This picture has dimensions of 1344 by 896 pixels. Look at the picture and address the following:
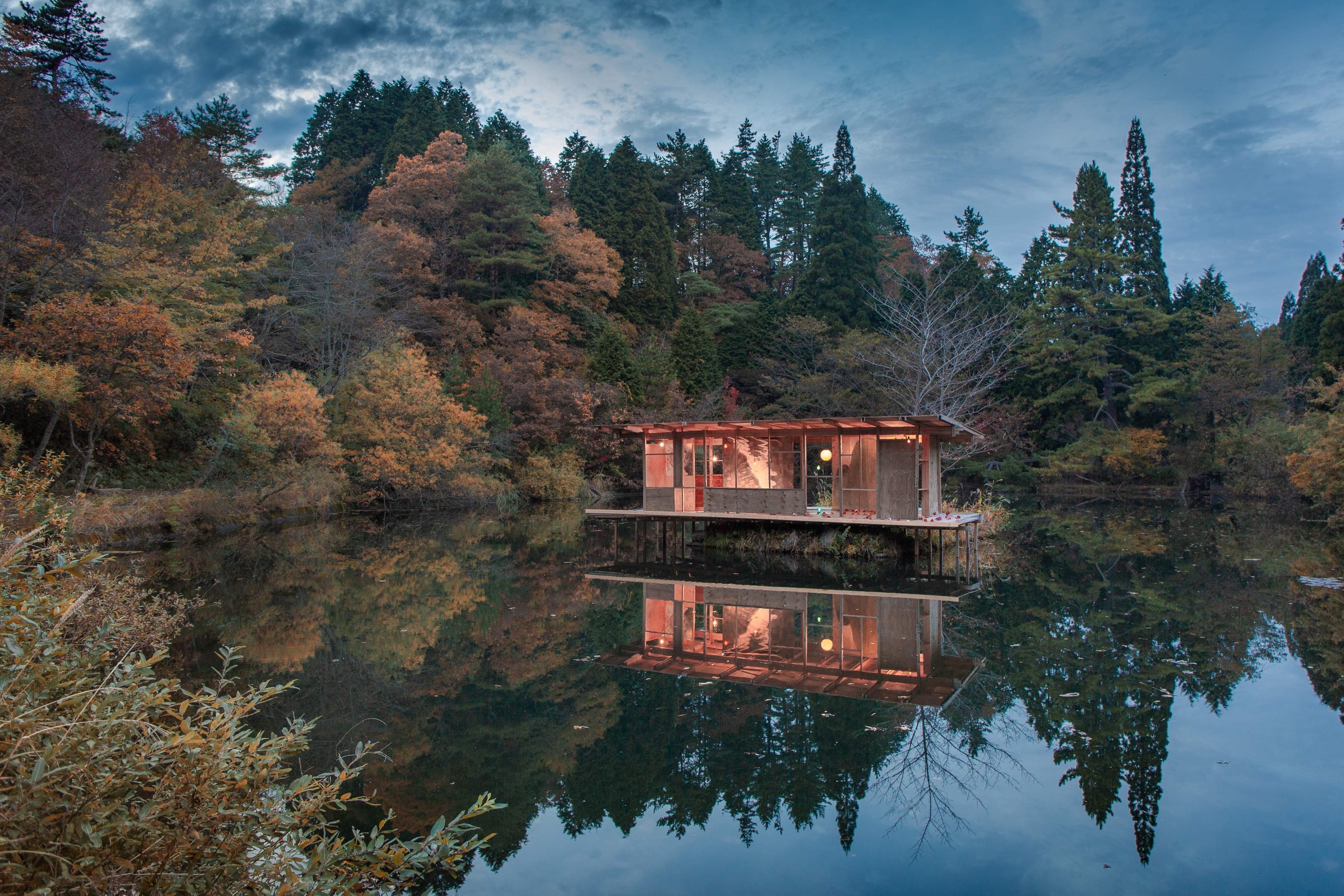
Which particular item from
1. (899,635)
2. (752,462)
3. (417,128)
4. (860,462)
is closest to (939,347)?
(860,462)

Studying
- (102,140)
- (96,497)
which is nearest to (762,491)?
(96,497)

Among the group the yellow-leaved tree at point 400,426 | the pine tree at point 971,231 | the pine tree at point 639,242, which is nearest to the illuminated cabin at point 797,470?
the yellow-leaved tree at point 400,426

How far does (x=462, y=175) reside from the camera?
34.2m

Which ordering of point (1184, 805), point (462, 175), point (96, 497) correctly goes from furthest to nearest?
point (462, 175) < point (96, 497) < point (1184, 805)

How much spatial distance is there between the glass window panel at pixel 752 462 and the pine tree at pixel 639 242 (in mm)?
19155

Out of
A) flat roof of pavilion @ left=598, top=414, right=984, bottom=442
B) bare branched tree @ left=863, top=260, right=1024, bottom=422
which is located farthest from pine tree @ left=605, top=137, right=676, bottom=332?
flat roof of pavilion @ left=598, top=414, right=984, bottom=442

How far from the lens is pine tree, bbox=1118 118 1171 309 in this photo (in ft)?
110

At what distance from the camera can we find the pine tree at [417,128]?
124ft

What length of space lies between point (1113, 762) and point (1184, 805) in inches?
25.6

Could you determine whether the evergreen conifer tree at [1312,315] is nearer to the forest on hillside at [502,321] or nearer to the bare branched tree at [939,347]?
the forest on hillside at [502,321]

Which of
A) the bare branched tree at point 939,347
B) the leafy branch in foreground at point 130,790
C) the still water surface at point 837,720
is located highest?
the bare branched tree at point 939,347

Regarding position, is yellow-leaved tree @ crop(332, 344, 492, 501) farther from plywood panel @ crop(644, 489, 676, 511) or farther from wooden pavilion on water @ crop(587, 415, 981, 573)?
plywood panel @ crop(644, 489, 676, 511)

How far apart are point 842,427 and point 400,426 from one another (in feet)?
51.4

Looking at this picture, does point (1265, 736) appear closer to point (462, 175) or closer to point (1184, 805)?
point (1184, 805)
